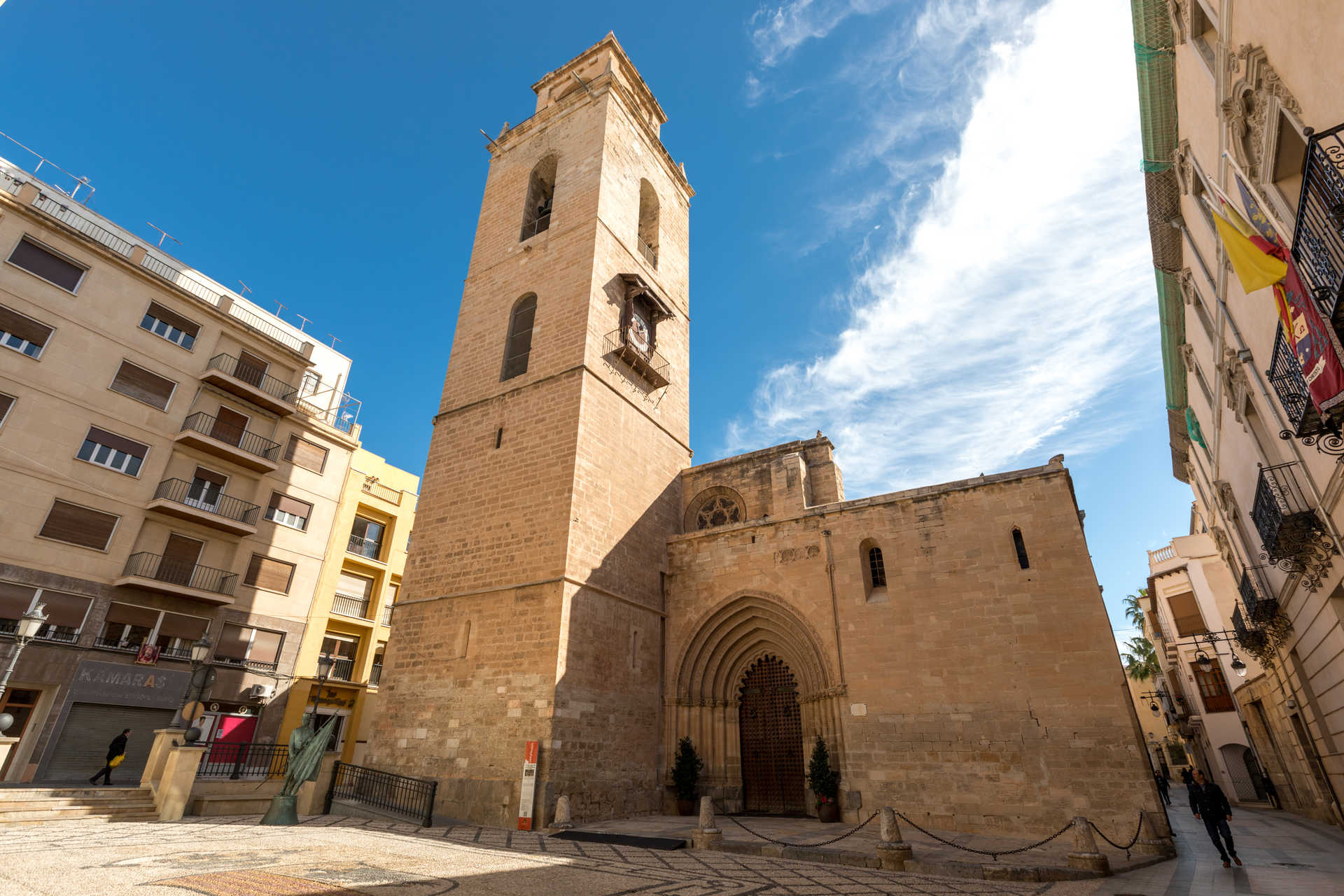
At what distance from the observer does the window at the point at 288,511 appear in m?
17.6

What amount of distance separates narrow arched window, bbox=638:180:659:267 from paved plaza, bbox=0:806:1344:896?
14.6 m

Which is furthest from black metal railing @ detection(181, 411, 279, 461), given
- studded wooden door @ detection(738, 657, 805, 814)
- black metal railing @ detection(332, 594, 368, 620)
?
studded wooden door @ detection(738, 657, 805, 814)

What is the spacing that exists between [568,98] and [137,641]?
681 inches

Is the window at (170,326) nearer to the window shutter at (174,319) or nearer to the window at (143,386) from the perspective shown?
the window shutter at (174,319)

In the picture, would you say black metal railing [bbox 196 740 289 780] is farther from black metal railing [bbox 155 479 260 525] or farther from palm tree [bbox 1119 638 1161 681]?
palm tree [bbox 1119 638 1161 681]

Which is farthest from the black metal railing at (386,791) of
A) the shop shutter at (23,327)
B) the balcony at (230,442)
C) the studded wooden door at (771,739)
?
the shop shutter at (23,327)

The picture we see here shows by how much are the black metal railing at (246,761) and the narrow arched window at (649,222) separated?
14.3 meters

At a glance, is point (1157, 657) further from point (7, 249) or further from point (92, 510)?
point (7, 249)

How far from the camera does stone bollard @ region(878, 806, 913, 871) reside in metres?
7.48

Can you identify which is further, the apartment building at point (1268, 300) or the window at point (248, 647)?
the window at point (248, 647)

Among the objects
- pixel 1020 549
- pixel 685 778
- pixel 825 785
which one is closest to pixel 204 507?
pixel 685 778

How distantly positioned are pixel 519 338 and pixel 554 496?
16.2ft

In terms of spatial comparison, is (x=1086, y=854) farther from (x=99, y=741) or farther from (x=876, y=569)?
(x=99, y=741)

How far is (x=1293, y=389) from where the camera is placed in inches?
239
